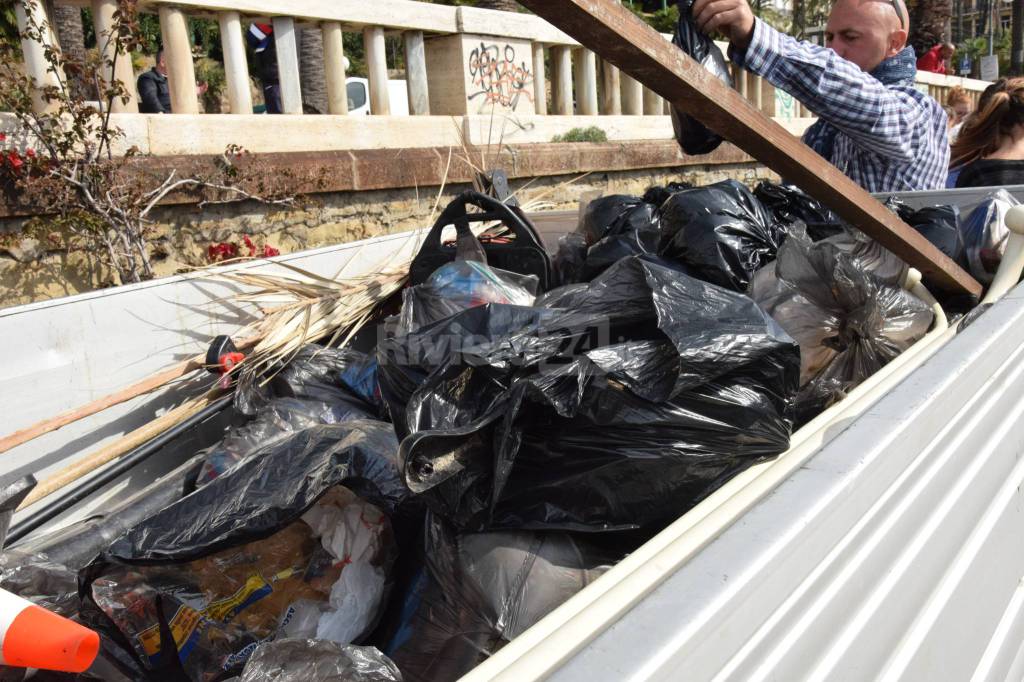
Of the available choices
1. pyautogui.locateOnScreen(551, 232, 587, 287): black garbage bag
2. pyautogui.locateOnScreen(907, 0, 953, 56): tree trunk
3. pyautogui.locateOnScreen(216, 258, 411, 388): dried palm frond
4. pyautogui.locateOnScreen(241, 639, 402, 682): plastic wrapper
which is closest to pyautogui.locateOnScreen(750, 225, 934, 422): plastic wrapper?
pyautogui.locateOnScreen(551, 232, 587, 287): black garbage bag

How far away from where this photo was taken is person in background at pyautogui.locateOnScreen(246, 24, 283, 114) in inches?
248

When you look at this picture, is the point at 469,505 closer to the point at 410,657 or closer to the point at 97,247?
the point at 410,657

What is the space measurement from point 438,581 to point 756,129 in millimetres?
1000

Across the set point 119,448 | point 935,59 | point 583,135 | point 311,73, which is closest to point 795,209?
point 119,448

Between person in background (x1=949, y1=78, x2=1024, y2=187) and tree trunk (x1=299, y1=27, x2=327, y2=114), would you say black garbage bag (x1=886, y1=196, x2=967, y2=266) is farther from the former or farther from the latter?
tree trunk (x1=299, y1=27, x2=327, y2=114)

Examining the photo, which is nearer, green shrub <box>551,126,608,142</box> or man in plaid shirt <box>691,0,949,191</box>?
man in plaid shirt <box>691,0,949,191</box>

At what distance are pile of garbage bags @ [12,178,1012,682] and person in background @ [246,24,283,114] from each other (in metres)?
5.43

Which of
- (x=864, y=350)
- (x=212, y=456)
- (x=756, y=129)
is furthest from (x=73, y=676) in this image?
(x=864, y=350)

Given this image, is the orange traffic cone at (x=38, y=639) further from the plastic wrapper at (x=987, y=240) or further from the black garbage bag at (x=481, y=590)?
the plastic wrapper at (x=987, y=240)

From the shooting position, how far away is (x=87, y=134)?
4.23m

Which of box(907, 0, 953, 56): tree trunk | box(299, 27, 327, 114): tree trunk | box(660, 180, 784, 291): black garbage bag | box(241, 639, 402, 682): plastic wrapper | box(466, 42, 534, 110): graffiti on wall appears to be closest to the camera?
box(241, 639, 402, 682): plastic wrapper

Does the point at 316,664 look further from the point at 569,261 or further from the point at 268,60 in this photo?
the point at 268,60

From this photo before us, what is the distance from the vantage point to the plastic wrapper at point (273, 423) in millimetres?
1983

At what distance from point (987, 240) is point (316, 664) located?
6.66 feet
